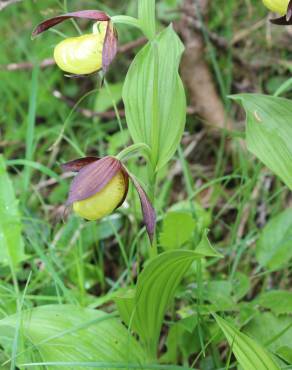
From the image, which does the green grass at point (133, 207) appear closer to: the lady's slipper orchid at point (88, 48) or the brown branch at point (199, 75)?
the brown branch at point (199, 75)

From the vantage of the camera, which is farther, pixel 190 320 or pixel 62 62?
pixel 190 320

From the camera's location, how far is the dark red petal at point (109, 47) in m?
1.02

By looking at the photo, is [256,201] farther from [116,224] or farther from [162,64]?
[162,64]

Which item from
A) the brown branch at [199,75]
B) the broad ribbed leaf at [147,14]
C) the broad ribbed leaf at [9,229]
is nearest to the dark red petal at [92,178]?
the broad ribbed leaf at [147,14]

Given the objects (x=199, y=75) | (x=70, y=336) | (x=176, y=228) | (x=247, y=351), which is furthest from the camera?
(x=199, y=75)

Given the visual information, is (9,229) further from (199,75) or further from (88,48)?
(199,75)

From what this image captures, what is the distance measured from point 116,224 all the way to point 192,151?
484 millimetres

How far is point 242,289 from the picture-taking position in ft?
4.12

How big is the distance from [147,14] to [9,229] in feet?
2.04

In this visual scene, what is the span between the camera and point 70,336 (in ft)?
3.69

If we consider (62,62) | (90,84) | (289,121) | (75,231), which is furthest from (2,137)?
(289,121)

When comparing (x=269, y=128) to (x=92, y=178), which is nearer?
(x=92, y=178)

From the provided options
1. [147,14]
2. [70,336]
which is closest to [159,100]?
[147,14]

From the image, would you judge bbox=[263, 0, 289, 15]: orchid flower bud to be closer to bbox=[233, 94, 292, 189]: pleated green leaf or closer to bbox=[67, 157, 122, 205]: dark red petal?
bbox=[233, 94, 292, 189]: pleated green leaf
